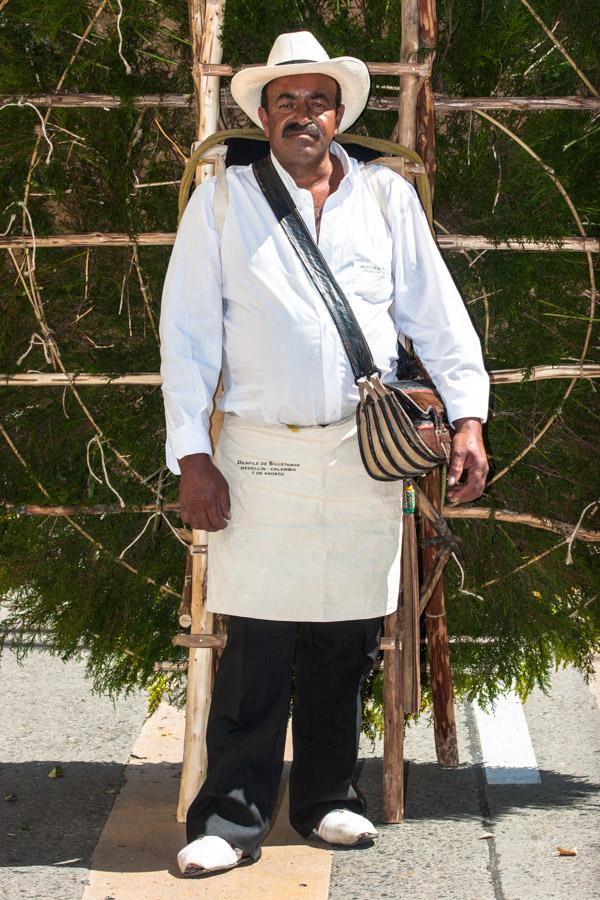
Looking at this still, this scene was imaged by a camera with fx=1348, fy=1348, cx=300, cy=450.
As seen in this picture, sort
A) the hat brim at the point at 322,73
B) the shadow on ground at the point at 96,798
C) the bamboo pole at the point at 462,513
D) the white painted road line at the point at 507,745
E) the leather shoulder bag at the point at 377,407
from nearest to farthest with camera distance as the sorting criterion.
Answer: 1. the leather shoulder bag at the point at 377,407
2. the hat brim at the point at 322,73
3. the shadow on ground at the point at 96,798
4. the bamboo pole at the point at 462,513
5. the white painted road line at the point at 507,745

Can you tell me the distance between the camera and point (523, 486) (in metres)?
4.12

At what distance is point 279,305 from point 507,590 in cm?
136

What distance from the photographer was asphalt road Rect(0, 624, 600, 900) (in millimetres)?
3271

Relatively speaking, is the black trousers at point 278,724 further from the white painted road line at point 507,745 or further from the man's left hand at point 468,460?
the white painted road line at point 507,745

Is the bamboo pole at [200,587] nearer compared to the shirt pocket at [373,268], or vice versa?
the shirt pocket at [373,268]

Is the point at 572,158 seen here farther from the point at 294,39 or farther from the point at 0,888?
the point at 0,888

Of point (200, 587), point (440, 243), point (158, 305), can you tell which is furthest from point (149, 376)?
point (440, 243)

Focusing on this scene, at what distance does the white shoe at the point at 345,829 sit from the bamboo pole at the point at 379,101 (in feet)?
6.25

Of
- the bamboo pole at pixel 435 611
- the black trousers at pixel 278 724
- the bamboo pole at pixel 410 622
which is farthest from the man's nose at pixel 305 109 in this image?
the black trousers at pixel 278 724

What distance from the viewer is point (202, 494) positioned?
3.22 m

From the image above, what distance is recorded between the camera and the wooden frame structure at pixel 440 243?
11.7ft

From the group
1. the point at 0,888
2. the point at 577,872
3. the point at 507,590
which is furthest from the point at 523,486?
the point at 0,888

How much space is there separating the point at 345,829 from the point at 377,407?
1.08 metres

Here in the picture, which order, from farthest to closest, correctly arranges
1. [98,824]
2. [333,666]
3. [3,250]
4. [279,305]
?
1. [3,250]
2. [98,824]
3. [333,666]
4. [279,305]
